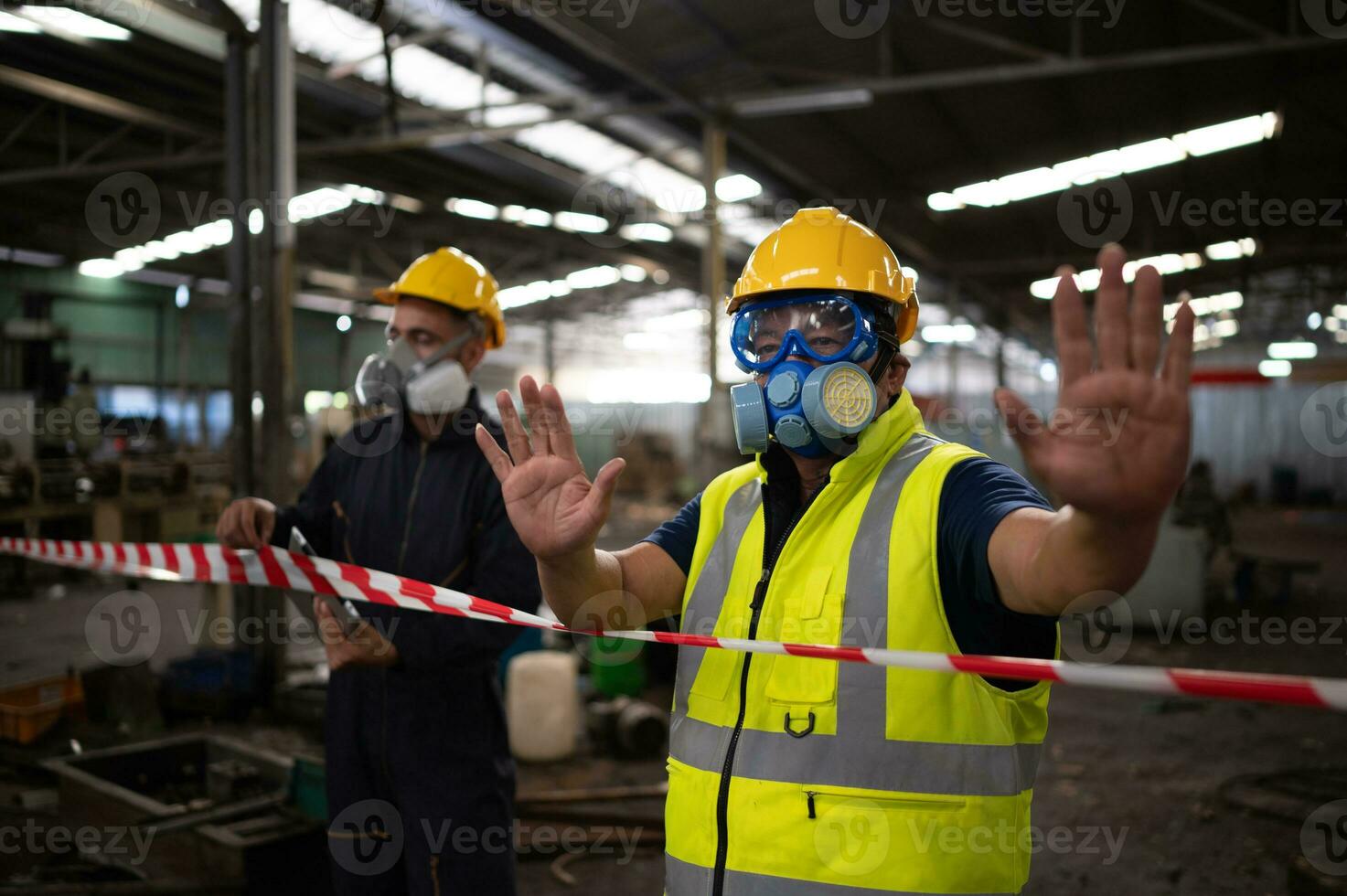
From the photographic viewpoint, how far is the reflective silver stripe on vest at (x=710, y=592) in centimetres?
188

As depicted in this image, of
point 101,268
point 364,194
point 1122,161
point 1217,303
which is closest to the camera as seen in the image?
point 1122,161

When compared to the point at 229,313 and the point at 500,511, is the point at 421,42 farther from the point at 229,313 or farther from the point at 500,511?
the point at 500,511

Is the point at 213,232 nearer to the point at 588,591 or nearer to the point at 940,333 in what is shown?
the point at 588,591

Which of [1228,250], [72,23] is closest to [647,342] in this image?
[1228,250]

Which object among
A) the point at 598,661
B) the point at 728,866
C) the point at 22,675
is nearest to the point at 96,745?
the point at 22,675

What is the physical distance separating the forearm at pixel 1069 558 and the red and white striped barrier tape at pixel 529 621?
110 mm

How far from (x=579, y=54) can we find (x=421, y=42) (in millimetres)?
1477

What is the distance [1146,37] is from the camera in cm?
784

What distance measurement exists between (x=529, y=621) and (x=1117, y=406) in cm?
157

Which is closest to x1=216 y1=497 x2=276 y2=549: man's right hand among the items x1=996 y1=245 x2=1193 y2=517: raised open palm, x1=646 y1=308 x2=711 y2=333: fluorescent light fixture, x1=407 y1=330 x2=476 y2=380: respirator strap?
x1=407 y1=330 x2=476 y2=380: respirator strap

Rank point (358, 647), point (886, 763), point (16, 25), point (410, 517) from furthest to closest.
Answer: point (16, 25) < point (410, 517) < point (358, 647) < point (886, 763)

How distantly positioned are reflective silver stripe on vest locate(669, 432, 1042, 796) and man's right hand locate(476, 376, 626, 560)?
487 millimetres

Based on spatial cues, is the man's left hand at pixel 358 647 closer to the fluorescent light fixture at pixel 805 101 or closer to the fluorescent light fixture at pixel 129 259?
the fluorescent light fixture at pixel 805 101

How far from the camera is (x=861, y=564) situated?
5.46ft
